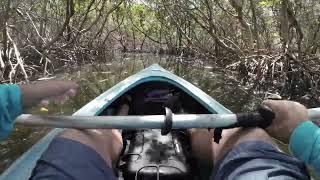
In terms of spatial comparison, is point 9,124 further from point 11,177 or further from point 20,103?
point 11,177

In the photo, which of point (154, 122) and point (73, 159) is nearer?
point (73, 159)

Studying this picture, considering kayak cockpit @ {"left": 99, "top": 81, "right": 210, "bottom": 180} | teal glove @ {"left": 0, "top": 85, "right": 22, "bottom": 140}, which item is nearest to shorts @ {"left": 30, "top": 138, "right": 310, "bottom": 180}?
teal glove @ {"left": 0, "top": 85, "right": 22, "bottom": 140}

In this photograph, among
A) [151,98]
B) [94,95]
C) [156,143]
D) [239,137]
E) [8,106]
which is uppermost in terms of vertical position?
[8,106]

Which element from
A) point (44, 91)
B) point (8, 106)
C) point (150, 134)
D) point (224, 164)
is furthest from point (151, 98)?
point (8, 106)

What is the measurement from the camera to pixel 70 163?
66.3 inches

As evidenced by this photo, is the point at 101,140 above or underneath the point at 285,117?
underneath

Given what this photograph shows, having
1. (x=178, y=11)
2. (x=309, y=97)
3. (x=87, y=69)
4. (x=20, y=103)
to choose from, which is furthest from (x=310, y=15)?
(x=20, y=103)

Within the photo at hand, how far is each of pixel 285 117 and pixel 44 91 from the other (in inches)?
35.3

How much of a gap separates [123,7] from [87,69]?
23.1ft

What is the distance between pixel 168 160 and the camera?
8.11 feet

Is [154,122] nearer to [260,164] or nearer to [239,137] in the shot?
[239,137]

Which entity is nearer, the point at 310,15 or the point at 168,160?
the point at 168,160

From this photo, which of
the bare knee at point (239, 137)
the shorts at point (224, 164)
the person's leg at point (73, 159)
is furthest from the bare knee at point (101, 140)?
the bare knee at point (239, 137)

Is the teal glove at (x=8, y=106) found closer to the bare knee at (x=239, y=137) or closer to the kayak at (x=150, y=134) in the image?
the kayak at (x=150, y=134)
